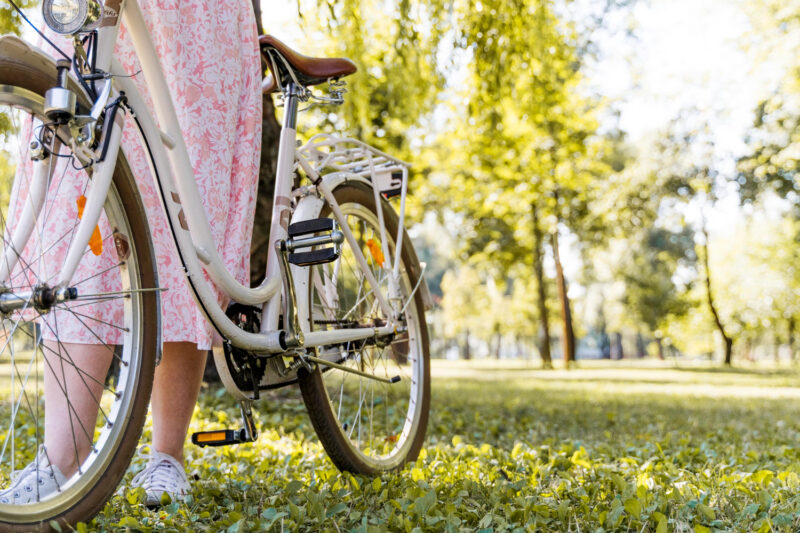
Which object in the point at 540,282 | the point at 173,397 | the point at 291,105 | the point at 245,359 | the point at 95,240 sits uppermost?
the point at 540,282

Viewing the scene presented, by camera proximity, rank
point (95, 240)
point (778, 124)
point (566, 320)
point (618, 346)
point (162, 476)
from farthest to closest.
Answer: point (618, 346)
point (566, 320)
point (778, 124)
point (162, 476)
point (95, 240)

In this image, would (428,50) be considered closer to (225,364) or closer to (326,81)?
(326,81)

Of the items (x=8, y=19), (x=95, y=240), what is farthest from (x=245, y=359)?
(x=8, y=19)

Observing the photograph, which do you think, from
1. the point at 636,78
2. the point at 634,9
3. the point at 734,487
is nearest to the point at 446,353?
the point at 636,78

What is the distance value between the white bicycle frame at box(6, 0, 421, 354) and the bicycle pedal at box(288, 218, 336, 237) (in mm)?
30

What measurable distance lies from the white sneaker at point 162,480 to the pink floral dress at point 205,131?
37cm

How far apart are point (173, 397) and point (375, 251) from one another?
37.8 inches

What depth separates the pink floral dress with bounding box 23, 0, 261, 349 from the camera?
72.2 inches

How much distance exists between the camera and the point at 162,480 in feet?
6.10

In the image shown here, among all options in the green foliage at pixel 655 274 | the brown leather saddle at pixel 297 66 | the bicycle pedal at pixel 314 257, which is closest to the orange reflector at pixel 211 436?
the bicycle pedal at pixel 314 257

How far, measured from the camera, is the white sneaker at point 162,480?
1.79m

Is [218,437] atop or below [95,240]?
below

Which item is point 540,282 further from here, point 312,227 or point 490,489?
point 312,227

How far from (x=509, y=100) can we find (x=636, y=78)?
9901mm
